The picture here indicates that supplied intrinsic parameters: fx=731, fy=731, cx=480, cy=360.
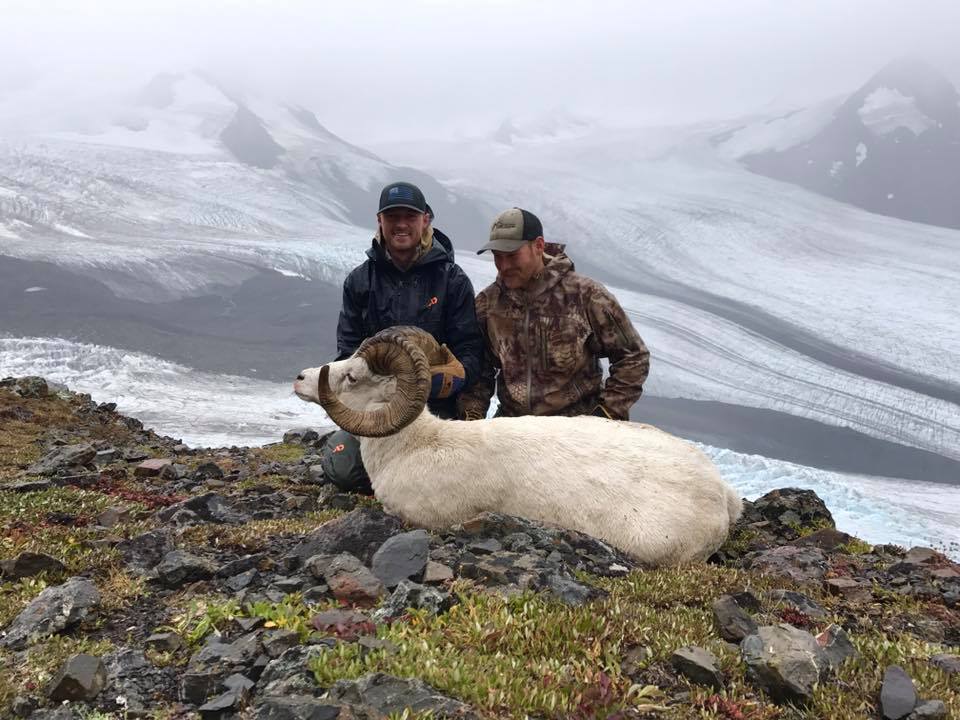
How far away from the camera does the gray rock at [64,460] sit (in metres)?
9.16

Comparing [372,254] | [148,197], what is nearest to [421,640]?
[372,254]

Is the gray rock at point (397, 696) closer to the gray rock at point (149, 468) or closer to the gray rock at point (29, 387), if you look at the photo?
the gray rock at point (149, 468)

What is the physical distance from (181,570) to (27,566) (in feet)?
3.55

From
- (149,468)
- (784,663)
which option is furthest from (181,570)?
(149,468)

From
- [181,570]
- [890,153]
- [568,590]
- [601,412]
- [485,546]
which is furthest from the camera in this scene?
[890,153]

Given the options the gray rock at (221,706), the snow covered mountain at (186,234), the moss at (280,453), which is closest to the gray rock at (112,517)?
the gray rock at (221,706)

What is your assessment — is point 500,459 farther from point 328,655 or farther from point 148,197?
point 148,197

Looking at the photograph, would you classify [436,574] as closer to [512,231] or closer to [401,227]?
[512,231]

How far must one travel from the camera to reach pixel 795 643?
3.66 metres

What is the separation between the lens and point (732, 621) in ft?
13.5

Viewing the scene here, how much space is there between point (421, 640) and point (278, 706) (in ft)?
2.92

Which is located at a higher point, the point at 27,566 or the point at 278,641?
the point at 278,641

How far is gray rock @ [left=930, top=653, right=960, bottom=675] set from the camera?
3.83 meters

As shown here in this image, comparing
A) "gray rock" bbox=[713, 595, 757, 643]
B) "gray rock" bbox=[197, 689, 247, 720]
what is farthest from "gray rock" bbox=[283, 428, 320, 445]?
"gray rock" bbox=[197, 689, 247, 720]
